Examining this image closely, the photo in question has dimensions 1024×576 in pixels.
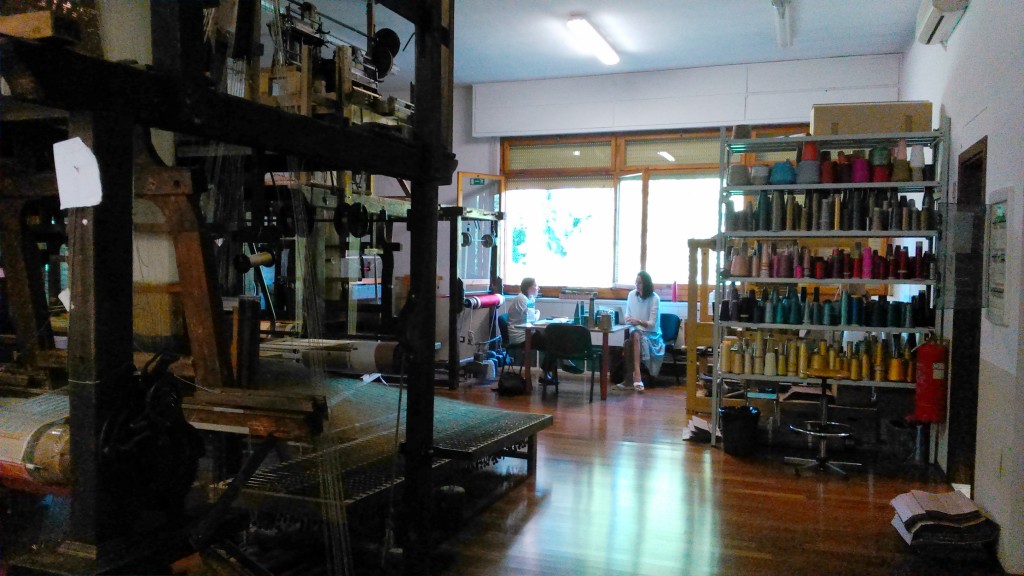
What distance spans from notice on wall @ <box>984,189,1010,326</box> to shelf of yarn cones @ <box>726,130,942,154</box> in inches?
59.0

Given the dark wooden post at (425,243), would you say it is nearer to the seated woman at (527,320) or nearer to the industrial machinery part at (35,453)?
the industrial machinery part at (35,453)

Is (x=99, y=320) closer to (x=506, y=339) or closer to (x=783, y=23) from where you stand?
(x=783, y=23)

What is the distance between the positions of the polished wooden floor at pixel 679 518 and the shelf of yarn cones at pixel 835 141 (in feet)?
7.61

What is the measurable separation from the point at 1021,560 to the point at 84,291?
3.72 metres

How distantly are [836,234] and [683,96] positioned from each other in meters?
3.92

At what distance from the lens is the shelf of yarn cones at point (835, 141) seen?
5.27m

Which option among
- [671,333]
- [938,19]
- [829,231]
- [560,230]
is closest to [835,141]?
[829,231]

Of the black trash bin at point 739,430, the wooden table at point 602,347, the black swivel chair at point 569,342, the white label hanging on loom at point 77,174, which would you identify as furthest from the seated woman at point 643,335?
the white label hanging on loom at point 77,174

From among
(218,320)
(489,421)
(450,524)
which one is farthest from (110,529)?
(489,421)

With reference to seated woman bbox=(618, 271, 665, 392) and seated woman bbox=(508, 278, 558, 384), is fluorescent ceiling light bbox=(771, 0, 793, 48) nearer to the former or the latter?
seated woman bbox=(618, 271, 665, 392)

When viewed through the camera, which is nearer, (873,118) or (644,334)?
(873,118)

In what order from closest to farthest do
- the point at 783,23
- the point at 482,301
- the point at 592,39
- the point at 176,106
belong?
1. the point at 176,106
2. the point at 783,23
3. the point at 592,39
4. the point at 482,301

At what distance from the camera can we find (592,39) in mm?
7570

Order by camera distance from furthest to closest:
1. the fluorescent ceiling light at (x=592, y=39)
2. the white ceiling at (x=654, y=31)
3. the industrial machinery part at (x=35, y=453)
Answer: the fluorescent ceiling light at (x=592, y=39), the white ceiling at (x=654, y=31), the industrial machinery part at (x=35, y=453)
